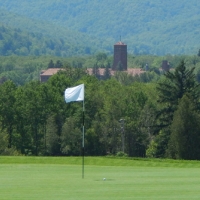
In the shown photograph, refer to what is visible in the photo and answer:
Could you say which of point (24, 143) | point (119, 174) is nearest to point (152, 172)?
point (119, 174)

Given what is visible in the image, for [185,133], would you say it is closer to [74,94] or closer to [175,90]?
[175,90]

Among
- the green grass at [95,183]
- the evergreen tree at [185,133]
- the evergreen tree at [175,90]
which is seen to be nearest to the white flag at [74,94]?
the green grass at [95,183]

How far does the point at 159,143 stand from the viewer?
59500 mm

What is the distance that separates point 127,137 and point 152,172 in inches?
2014

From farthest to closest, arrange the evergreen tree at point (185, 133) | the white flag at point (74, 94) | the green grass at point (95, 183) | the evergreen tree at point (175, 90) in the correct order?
the evergreen tree at point (175, 90), the evergreen tree at point (185, 133), the white flag at point (74, 94), the green grass at point (95, 183)

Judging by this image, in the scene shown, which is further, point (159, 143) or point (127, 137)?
point (127, 137)

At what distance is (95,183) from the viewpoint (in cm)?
2273

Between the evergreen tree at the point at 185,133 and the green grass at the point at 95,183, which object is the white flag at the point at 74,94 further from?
the evergreen tree at the point at 185,133

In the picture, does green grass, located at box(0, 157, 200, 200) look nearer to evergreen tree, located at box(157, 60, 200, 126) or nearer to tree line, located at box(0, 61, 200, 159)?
evergreen tree, located at box(157, 60, 200, 126)

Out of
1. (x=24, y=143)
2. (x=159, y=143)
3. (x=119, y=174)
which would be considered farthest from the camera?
(x=24, y=143)

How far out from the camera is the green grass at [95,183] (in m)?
19.8

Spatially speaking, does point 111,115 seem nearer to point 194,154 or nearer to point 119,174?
point 194,154

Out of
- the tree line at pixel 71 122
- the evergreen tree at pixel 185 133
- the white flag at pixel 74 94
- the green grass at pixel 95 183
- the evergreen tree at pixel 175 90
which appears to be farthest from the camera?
the tree line at pixel 71 122

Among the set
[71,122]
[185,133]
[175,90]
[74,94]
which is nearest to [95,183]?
[74,94]
